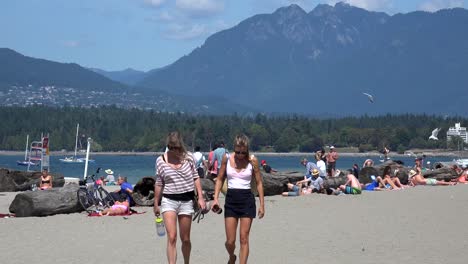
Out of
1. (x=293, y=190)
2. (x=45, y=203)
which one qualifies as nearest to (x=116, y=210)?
(x=45, y=203)

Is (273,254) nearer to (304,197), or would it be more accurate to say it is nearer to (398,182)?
(304,197)

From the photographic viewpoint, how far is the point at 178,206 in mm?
9516

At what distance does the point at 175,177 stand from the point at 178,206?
1.10 feet

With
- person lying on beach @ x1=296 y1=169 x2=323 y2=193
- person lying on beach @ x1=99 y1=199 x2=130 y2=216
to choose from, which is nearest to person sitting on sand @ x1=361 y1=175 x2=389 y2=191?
person lying on beach @ x1=296 y1=169 x2=323 y2=193

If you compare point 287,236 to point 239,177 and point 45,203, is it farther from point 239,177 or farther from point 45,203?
point 45,203

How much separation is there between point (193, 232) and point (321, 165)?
11318mm

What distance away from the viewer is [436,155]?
19338cm

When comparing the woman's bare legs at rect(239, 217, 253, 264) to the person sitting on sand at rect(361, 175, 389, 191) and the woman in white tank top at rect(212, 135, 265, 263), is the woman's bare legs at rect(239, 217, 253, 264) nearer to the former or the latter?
the woman in white tank top at rect(212, 135, 265, 263)

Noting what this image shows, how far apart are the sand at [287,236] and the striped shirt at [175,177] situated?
2038 millimetres

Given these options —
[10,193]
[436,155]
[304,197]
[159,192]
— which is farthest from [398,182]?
[436,155]

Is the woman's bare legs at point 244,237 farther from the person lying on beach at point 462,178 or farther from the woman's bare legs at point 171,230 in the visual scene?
the person lying on beach at point 462,178

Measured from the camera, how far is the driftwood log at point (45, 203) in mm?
17422

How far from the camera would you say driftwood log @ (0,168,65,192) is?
28.7 m

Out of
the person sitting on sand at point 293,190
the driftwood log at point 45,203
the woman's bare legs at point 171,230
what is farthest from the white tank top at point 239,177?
the person sitting on sand at point 293,190
